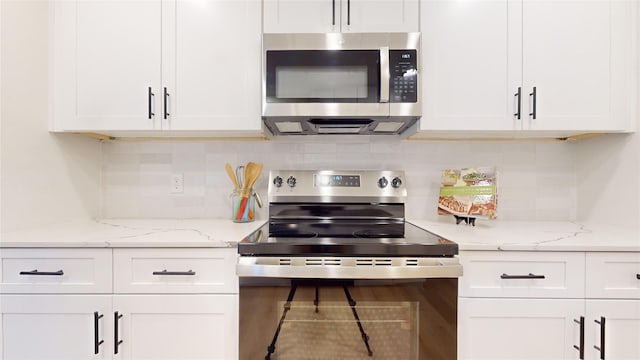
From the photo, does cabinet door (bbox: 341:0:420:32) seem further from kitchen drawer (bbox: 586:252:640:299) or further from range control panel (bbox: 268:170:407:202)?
kitchen drawer (bbox: 586:252:640:299)

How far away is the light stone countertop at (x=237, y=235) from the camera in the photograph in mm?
1108

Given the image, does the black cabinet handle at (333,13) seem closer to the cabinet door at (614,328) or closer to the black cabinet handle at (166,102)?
the black cabinet handle at (166,102)

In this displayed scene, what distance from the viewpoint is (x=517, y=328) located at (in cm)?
111

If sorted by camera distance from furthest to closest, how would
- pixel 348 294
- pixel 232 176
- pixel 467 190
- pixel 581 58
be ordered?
pixel 232 176, pixel 467 190, pixel 581 58, pixel 348 294

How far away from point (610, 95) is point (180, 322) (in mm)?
2034

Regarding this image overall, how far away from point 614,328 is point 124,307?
176 cm

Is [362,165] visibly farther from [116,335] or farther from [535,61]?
[116,335]

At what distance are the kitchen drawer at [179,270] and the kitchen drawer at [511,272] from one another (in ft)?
2.79

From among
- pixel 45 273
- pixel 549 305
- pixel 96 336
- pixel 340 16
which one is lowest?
pixel 96 336

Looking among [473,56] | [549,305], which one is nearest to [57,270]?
[549,305]

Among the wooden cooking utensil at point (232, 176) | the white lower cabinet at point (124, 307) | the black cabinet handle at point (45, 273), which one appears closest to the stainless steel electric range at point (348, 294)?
the white lower cabinet at point (124, 307)

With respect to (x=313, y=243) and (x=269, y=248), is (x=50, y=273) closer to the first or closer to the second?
(x=269, y=248)

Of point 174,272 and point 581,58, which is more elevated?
point 581,58

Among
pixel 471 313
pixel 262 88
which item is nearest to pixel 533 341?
pixel 471 313
